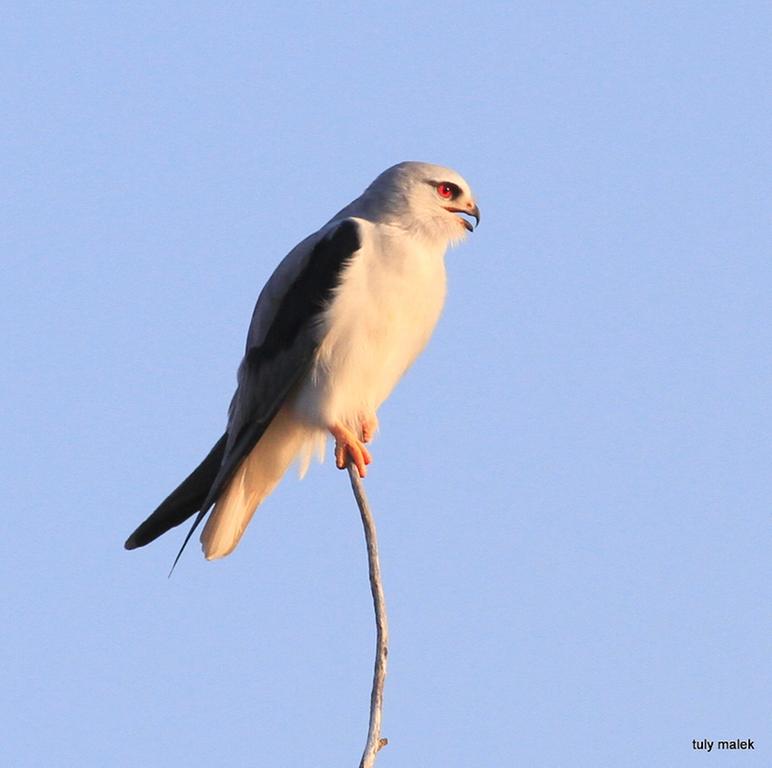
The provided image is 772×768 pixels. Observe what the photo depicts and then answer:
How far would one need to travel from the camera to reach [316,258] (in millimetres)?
6047

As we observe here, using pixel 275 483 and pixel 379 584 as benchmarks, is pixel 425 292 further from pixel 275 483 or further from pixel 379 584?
pixel 379 584

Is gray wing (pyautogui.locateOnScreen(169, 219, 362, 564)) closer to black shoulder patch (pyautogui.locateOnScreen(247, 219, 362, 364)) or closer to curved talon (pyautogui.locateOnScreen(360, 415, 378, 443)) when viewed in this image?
black shoulder patch (pyautogui.locateOnScreen(247, 219, 362, 364))

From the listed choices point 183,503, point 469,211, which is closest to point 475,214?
point 469,211

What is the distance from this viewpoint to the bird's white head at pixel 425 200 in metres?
6.23

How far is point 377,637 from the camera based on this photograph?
459 centimetres

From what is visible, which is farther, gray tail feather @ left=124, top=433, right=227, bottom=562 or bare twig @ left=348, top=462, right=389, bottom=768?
gray tail feather @ left=124, top=433, right=227, bottom=562

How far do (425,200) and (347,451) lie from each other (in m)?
1.09

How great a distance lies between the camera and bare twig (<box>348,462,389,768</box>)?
4.35m

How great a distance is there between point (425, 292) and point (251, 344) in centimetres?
80

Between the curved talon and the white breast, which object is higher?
the white breast

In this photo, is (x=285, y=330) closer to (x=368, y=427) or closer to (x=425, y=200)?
(x=368, y=427)

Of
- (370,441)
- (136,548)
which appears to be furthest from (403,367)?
(136,548)

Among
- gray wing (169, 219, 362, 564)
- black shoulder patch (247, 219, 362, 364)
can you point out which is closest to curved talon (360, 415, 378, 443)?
gray wing (169, 219, 362, 564)

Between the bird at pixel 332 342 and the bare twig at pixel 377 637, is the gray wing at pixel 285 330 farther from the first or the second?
the bare twig at pixel 377 637
